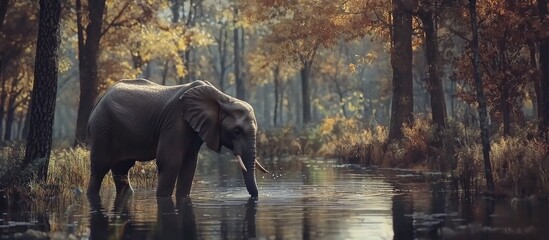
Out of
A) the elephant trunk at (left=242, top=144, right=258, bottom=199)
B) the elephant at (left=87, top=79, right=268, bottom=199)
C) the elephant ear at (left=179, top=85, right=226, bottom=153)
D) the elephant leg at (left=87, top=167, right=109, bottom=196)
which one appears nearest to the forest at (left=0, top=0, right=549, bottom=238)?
the elephant leg at (left=87, top=167, right=109, bottom=196)

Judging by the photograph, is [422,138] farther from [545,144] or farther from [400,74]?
[545,144]

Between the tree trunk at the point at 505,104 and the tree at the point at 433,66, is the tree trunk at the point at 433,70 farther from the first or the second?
the tree trunk at the point at 505,104

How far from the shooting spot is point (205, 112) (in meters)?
19.6

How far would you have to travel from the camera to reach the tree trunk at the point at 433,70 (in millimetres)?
29125

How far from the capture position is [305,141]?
157 feet

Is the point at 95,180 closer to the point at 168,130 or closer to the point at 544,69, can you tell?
the point at 168,130

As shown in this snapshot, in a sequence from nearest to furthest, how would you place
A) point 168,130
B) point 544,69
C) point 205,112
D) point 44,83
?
point 205,112, point 168,130, point 44,83, point 544,69

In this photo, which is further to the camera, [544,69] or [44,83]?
[544,69]

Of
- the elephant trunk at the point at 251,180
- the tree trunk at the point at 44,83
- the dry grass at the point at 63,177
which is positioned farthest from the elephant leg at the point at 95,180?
the elephant trunk at the point at 251,180

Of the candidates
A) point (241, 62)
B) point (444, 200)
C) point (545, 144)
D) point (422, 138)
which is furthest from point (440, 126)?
point (241, 62)

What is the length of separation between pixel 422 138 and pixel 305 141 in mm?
17435

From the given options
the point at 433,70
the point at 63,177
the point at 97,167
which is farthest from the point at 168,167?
the point at 433,70

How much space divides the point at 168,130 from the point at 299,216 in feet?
17.1

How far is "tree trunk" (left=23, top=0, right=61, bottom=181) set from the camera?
809 inches
